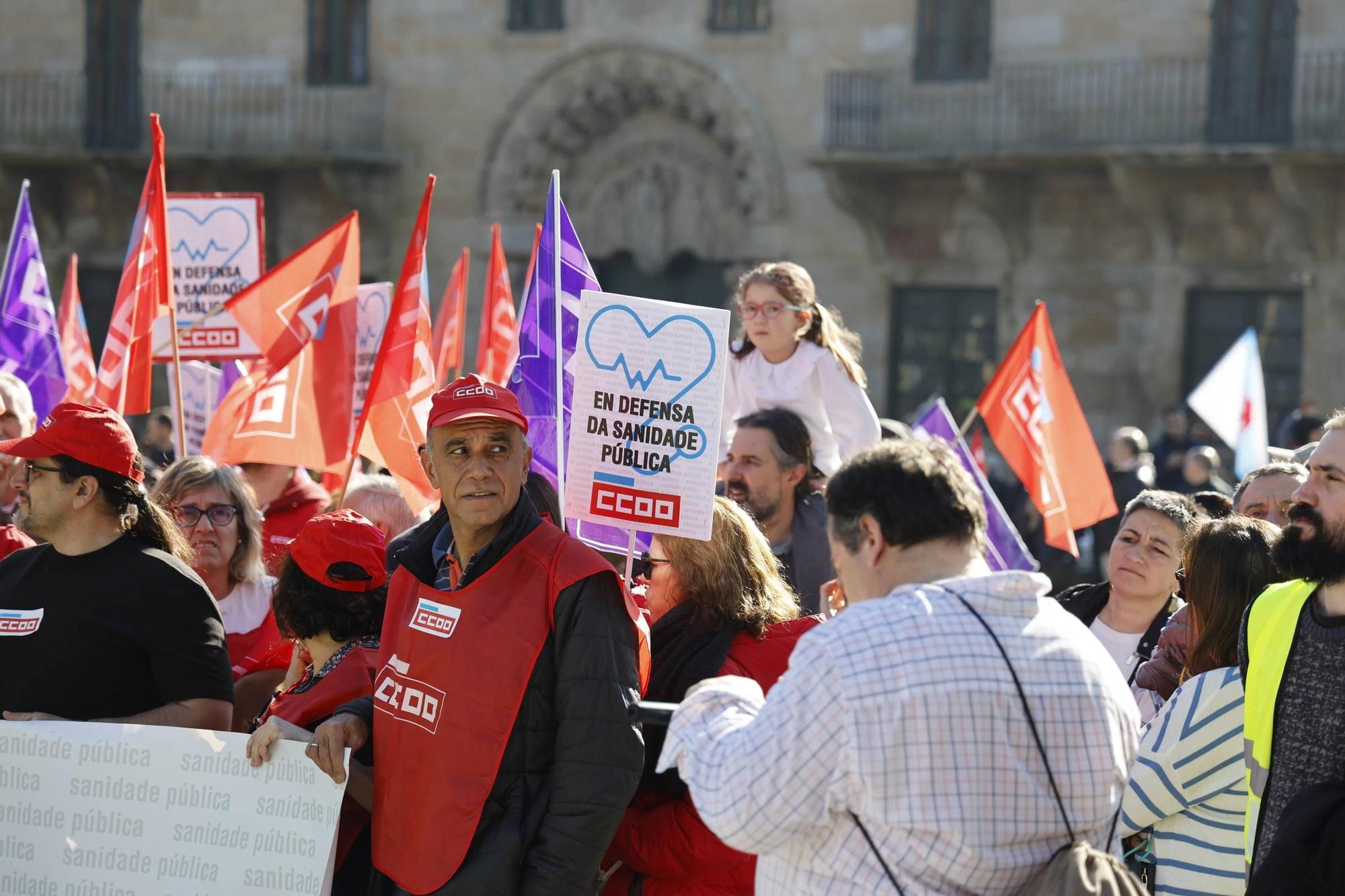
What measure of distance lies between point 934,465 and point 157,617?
192 cm

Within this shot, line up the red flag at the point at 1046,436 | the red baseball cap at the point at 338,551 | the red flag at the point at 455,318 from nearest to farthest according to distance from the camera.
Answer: the red baseball cap at the point at 338,551, the red flag at the point at 1046,436, the red flag at the point at 455,318

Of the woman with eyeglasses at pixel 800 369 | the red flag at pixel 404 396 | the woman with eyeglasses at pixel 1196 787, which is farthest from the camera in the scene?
the woman with eyeglasses at pixel 800 369

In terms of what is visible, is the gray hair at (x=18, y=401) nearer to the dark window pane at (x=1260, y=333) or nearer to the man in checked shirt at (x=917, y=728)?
the man in checked shirt at (x=917, y=728)

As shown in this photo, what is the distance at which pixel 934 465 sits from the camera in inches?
115

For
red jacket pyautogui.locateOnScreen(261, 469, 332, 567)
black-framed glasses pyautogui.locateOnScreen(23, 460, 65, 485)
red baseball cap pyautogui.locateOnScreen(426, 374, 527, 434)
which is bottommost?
red jacket pyautogui.locateOnScreen(261, 469, 332, 567)

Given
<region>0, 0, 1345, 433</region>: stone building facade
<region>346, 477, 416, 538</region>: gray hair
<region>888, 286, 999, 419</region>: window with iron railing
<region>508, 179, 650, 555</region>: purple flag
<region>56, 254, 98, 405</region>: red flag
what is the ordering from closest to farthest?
<region>508, 179, 650, 555</region>: purple flag < <region>346, 477, 416, 538</region>: gray hair < <region>56, 254, 98, 405</region>: red flag < <region>0, 0, 1345, 433</region>: stone building facade < <region>888, 286, 999, 419</region>: window with iron railing

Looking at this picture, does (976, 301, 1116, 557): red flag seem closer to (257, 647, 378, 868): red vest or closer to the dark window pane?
(257, 647, 378, 868): red vest

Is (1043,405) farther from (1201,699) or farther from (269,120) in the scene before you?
(269,120)

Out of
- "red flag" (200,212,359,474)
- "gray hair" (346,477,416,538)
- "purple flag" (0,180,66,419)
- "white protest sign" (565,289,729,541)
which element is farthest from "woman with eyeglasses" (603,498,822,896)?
"purple flag" (0,180,66,419)

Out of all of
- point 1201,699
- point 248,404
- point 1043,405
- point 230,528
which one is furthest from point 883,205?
point 1201,699

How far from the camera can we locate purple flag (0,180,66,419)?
8055mm

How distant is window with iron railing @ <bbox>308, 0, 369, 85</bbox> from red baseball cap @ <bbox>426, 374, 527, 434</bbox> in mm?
16762

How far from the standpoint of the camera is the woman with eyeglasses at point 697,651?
12.7 feet

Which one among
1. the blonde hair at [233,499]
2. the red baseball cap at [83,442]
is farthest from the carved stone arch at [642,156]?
the red baseball cap at [83,442]
